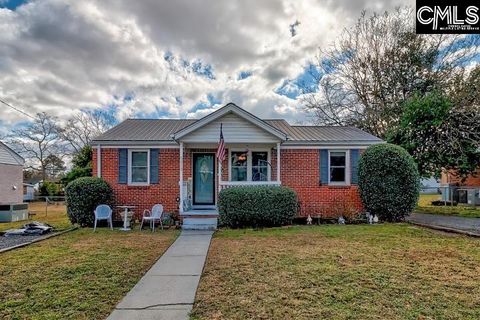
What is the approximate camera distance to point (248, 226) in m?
11.1

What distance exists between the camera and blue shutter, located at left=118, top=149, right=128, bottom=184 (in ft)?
40.0

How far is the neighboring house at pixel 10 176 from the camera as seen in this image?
19781mm

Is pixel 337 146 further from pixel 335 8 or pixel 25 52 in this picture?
pixel 25 52

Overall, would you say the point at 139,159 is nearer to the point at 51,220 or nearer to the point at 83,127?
the point at 51,220

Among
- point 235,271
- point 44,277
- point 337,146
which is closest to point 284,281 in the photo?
point 235,271

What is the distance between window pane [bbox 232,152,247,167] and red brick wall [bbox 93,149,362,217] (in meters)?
0.37

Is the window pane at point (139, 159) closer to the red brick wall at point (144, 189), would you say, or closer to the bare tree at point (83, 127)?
the red brick wall at point (144, 189)

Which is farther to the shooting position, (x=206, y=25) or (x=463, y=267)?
(x=206, y=25)

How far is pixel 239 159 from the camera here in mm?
13023

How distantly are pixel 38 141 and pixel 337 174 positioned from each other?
35374 mm

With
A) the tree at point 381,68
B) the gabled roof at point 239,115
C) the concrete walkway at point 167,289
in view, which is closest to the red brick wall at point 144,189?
the gabled roof at point 239,115

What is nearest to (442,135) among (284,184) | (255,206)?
(284,184)

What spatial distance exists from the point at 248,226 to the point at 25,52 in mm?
14176

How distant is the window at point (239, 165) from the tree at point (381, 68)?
39.4ft
